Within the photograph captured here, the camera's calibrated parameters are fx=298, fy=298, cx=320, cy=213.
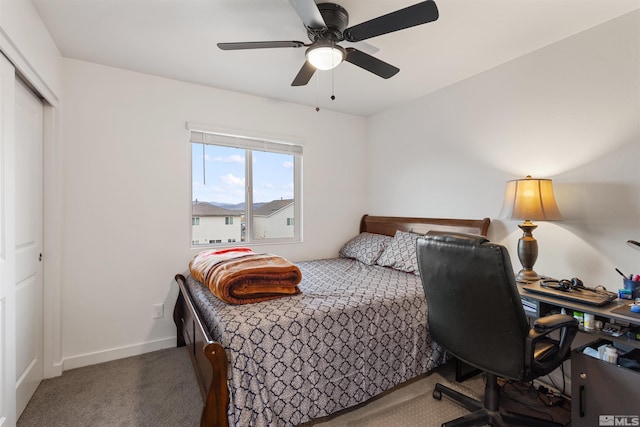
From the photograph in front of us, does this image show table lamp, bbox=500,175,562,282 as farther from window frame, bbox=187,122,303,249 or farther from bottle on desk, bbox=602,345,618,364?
window frame, bbox=187,122,303,249

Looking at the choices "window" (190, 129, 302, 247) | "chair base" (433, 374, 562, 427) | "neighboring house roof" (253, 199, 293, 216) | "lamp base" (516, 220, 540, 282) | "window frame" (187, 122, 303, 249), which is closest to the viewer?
"chair base" (433, 374, 562, 427)

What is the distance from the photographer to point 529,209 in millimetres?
1967

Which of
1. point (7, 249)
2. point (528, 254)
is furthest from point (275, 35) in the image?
point (528, 254)

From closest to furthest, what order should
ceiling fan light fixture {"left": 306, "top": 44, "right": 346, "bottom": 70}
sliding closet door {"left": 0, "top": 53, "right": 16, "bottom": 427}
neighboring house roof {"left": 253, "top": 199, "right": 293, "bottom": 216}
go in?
sliding closet door {"left": 0, "top": 53, "right": 16, "bottom": 427}
ceiling fan light fixture {"left": 306, "top": 44, "right": 346, "bottom": 70}
neighboring house roof {"left": 253, "top": 199, "right": 293, "bottom": 216}

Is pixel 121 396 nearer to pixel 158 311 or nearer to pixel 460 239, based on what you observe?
pixel 158 311

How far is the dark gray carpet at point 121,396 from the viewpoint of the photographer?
5.87ft

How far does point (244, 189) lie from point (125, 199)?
42.8 inches

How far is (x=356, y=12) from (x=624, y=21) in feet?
5.35

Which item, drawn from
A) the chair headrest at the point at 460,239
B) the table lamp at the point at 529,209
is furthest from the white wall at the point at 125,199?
the table lamp at the point at 529,209

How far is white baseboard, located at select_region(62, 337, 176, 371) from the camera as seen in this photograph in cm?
237

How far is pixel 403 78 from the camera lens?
8.87ft

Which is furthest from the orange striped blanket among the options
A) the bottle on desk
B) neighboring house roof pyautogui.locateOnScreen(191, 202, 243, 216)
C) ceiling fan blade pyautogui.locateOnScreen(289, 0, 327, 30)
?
the bottle on desk

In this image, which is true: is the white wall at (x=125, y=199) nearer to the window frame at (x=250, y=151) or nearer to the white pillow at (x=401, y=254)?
the window frame at (x=250, y=151)

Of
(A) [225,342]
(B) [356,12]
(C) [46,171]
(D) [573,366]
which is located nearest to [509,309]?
(D) [573,366]
